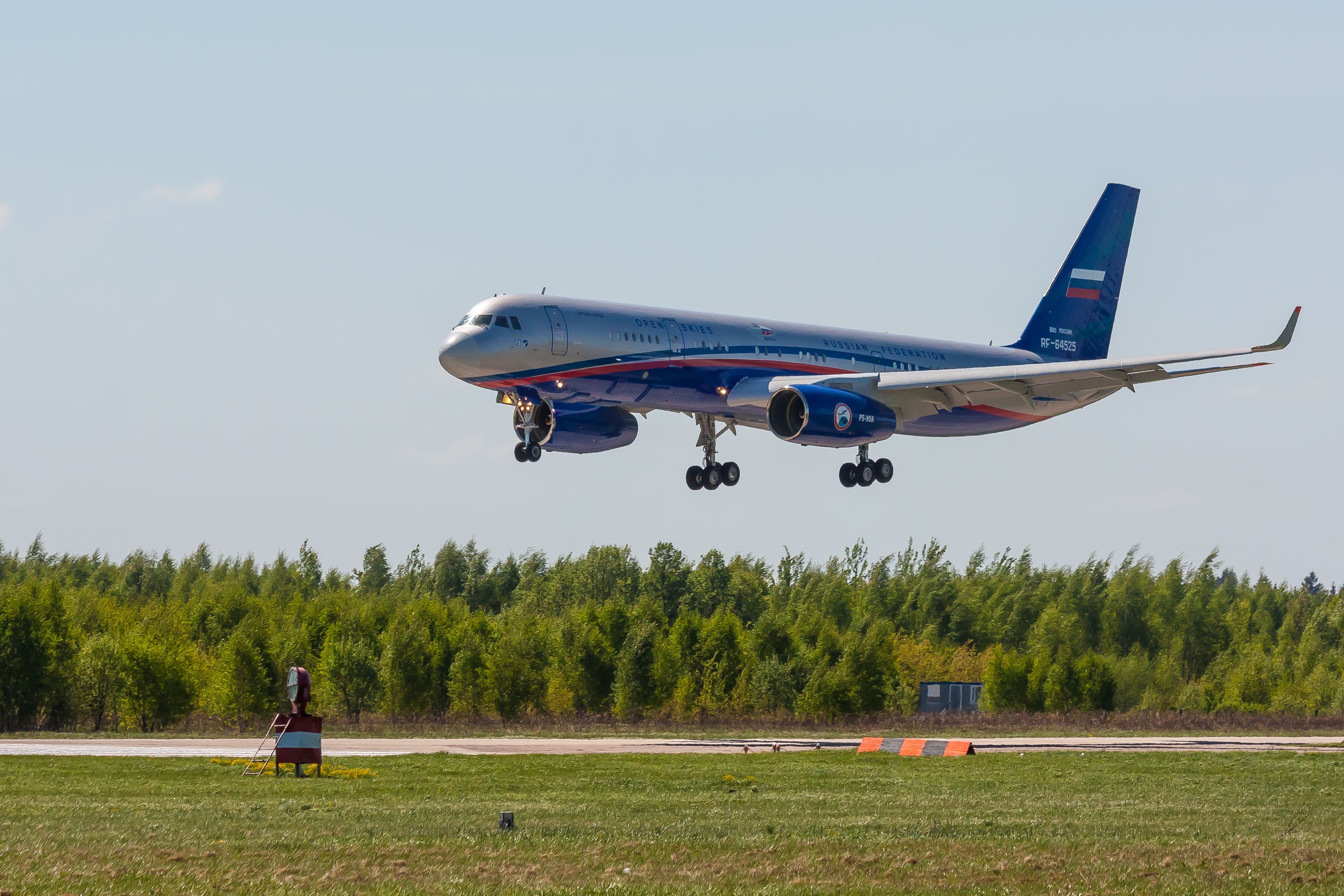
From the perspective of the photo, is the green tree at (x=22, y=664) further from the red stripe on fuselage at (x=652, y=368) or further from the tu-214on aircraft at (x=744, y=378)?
the red stripe on fuselage at (x=652, y=368)

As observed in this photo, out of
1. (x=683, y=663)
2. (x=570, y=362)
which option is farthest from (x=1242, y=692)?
(x=570, y=362)

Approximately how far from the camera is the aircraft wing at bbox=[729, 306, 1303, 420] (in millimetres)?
44312

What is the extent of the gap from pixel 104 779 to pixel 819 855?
1767 centimetres

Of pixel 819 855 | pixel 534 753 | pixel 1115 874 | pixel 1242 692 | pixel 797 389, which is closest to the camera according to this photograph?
pixel 1115 874

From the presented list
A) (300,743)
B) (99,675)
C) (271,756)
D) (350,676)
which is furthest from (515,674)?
(300,743)

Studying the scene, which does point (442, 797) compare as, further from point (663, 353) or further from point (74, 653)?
point (74, 653)

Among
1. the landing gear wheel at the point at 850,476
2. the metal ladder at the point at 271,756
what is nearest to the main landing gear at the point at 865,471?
the landing gear wheel at the point at 850,476

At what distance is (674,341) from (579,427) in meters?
5.12

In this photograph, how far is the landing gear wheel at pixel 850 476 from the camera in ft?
161

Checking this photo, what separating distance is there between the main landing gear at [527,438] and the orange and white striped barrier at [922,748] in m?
12.3

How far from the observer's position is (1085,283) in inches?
2282

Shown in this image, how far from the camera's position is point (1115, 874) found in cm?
1855

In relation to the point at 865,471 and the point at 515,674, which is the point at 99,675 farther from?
the point at 865,471

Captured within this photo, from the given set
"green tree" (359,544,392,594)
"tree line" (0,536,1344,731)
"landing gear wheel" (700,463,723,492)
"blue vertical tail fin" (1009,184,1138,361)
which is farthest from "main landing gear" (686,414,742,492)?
"green tree" (359,544,392,594)
